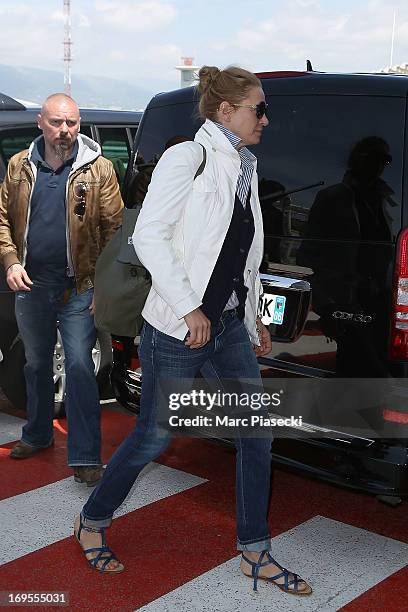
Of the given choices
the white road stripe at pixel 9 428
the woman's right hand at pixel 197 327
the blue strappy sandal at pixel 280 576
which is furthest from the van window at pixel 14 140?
the blue strappy sandal at pixel 280 576

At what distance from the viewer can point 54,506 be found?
13.1 ft

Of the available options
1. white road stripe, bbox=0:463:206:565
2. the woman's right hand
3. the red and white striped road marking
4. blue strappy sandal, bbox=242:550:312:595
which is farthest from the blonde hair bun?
white road stripe, bbox=0:463:206:565

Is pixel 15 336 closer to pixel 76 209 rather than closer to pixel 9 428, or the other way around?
pixel 9 428

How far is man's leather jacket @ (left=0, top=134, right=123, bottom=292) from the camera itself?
13.3 feet

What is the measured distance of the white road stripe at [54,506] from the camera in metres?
3.61

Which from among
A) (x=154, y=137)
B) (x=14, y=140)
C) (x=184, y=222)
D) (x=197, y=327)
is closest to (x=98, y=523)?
(x=197, y=327)

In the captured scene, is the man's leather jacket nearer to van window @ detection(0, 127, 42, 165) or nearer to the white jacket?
van window @ detection(0, 127, 42, 165)

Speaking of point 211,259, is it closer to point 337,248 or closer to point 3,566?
point 337,248

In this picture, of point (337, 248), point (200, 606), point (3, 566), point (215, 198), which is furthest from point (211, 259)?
point (3, 566)

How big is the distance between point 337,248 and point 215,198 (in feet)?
2.00

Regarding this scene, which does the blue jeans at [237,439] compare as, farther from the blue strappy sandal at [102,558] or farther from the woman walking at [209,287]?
the blue strappy sandal at [102,558]

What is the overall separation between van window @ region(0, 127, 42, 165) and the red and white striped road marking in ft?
5.85

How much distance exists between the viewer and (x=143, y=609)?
304cm

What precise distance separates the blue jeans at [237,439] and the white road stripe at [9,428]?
1.86 metres
